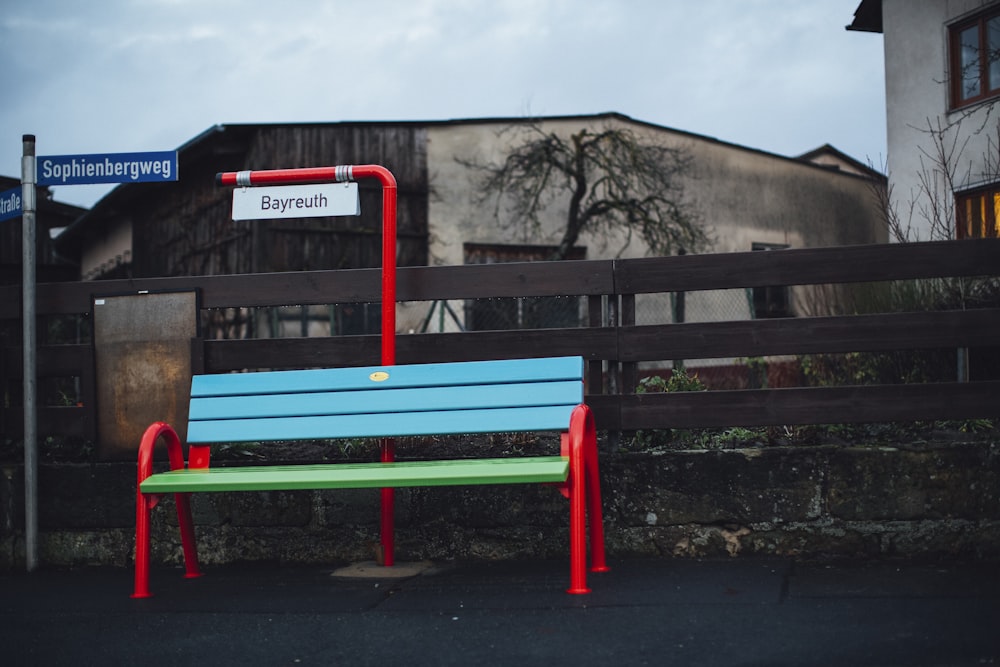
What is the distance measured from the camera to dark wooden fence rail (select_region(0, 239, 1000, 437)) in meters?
4.77

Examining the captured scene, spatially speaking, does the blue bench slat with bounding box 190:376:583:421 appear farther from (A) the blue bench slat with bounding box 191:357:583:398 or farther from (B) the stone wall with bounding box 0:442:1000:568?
(B) the stone wall with bounding box 0:442:1000:568

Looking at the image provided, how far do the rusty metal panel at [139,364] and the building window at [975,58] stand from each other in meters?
12.1

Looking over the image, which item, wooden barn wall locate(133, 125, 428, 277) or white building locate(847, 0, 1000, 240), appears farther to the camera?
wooden barn wall locate(133, 125, 428, 277)

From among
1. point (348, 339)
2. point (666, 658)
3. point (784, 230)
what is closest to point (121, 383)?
point (348, 339)

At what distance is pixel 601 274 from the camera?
16.5 feet

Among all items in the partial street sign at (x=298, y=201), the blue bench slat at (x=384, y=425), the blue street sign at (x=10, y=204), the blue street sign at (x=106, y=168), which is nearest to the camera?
the blue bench slat at (x=384, y=425)

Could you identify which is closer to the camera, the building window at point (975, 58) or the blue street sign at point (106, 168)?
the blue street sign at point (106, 168)

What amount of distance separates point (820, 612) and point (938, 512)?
130cm

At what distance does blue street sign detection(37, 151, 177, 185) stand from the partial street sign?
63 centimetres

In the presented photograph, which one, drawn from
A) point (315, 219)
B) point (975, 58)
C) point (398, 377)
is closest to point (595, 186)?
point (315, 219)

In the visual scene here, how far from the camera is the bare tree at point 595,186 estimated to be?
1780cm

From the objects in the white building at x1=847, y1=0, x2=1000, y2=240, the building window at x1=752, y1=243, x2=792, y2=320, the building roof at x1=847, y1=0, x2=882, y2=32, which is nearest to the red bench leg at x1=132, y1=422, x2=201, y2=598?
the white building at x1=847, y1=0, x2=1000, y2=240

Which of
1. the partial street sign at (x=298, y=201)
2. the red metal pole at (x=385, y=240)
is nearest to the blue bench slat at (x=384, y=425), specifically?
the red metal pole at (x=385, y=240)

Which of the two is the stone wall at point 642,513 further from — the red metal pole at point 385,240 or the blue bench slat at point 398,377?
the blue bench slat at point 398,377
